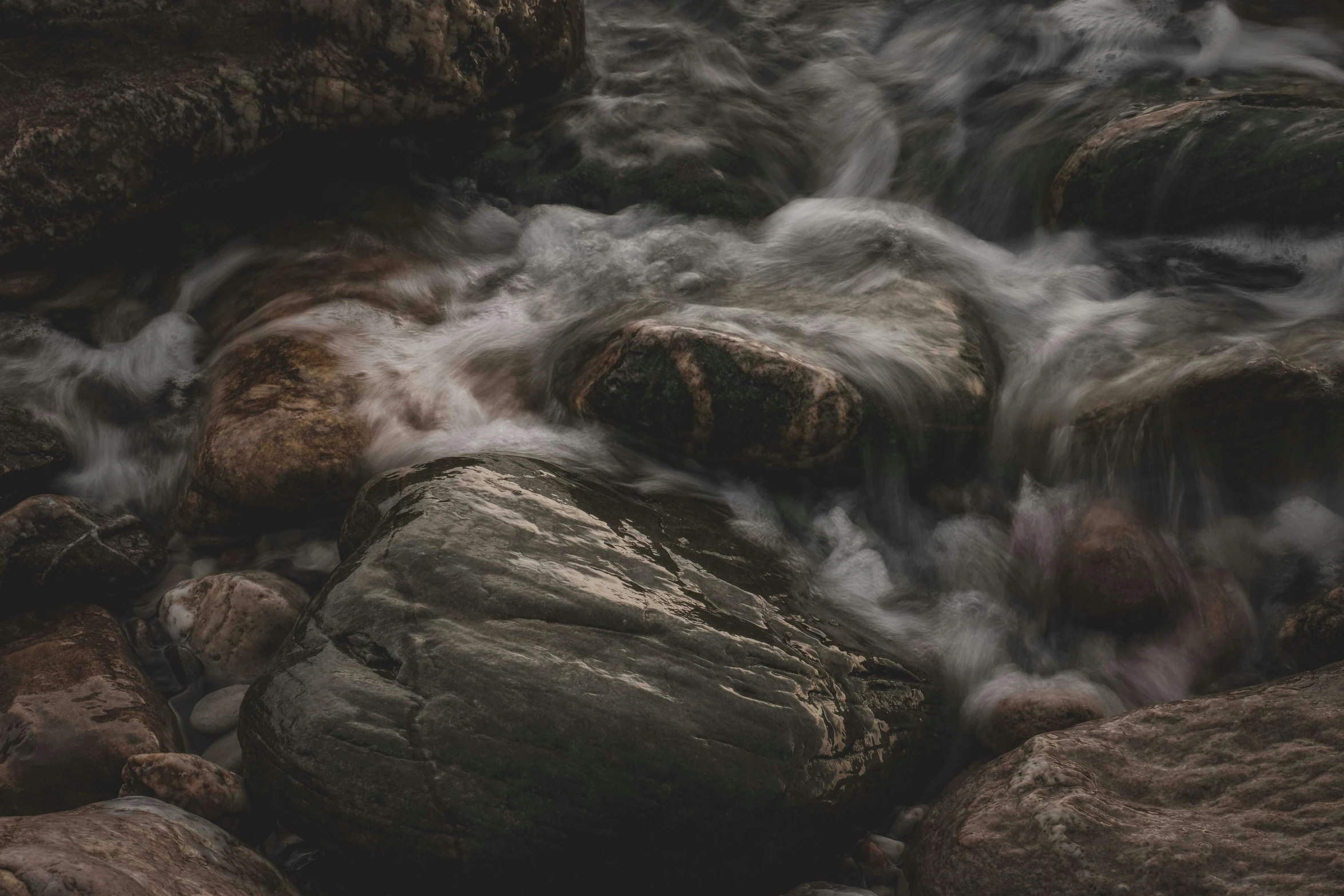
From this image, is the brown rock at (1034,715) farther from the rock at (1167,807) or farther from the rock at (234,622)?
the rock at (234,622)

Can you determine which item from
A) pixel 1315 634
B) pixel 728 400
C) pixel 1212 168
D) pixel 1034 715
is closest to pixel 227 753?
pixel 728 400

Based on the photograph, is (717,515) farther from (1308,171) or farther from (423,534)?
(1308,171)

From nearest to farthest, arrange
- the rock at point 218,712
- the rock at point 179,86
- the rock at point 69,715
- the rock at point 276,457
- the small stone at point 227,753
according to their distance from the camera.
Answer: the rock at point 69,715
the small stone at point 227,753
the rock at point 218,712
the rock at point 276,457
the rock at point 179,86

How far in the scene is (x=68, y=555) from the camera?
393cm

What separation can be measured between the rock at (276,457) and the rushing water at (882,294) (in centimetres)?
16

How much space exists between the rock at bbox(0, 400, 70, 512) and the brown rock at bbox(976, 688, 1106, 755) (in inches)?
178

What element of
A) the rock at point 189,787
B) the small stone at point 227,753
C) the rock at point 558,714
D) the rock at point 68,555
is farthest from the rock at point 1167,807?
the rock at point 68,555

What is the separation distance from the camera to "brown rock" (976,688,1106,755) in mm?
3312

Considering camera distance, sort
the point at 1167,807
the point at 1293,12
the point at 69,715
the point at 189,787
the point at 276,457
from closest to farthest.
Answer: the point at 1167,807 < the point at 189,787 < the point at 69,715 < the point at 276,457 < the point at 1293,12

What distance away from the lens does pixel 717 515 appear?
3.96 metres

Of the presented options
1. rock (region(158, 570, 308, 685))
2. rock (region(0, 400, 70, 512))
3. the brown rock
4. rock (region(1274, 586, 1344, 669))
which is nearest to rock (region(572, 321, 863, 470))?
the brown rock

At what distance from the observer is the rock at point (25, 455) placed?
4.37 m

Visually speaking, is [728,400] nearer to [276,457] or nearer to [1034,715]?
[1034,715]

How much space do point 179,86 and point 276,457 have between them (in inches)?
95.1
